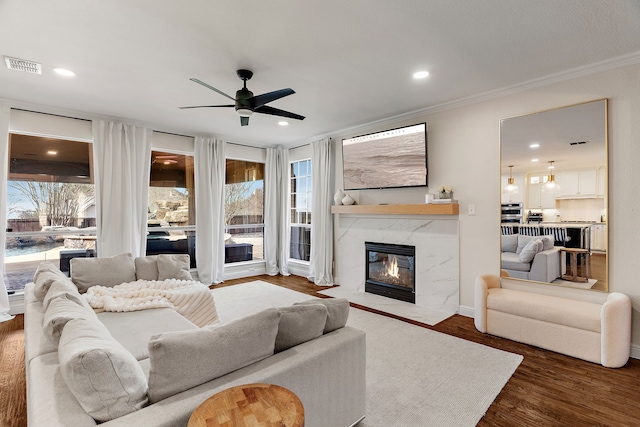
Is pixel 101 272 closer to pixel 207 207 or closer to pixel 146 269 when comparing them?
pixel 146 269

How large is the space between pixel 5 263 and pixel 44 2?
3.56 meters

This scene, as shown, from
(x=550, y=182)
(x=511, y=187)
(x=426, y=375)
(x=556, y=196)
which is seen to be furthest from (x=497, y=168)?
(x=426, y=375)

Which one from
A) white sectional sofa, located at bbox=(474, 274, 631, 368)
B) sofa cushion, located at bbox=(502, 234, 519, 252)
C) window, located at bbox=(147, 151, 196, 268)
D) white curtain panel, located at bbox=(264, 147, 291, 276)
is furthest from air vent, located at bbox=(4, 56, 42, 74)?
sofa cushion, located at bbox=(502, 234, 519, 252)

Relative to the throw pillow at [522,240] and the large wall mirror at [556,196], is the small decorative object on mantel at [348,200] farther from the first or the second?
the throw pillow at [522,240]

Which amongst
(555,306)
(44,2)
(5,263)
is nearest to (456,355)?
(555,306)

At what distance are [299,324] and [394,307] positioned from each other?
9.42ft

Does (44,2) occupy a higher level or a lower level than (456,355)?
higher

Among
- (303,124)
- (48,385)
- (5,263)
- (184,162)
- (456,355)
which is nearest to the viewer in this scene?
(48,385)

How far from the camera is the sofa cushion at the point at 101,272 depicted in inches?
126

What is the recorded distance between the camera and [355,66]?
9.63ft

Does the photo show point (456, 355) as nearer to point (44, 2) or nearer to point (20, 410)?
point (20, 410)

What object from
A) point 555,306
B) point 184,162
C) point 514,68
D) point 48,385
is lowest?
point 555,306

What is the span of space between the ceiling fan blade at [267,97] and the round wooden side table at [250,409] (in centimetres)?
241

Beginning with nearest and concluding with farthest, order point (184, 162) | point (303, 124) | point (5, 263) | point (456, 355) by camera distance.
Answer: point (456, 355) → point (5, 263) → point (303, 124) → point (184, 162)
